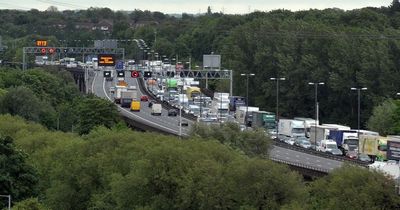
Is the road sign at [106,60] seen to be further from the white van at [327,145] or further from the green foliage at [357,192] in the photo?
the green foliage at [357,192]

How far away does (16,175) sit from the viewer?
5438cm

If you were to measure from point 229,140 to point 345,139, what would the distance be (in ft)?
41.8

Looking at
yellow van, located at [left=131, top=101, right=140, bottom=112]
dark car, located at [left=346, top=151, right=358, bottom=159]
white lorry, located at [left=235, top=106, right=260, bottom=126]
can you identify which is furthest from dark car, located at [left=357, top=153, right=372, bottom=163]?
yellow van, located at [left=131, top=101, right=140, bottom=112]

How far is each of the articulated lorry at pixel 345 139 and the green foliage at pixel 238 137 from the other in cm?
967

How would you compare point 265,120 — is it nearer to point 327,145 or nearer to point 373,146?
point 327,145

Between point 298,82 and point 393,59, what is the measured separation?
34.8 ft

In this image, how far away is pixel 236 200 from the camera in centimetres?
4553

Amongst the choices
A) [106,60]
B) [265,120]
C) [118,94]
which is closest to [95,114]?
[265,120]

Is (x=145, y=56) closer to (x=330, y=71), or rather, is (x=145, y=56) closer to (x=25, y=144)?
(x=330, y=71)

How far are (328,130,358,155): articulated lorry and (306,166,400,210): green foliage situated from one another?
30.9 metres

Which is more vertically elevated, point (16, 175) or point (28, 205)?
point (16, 175)

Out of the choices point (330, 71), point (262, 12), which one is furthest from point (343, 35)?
point (262, 12)

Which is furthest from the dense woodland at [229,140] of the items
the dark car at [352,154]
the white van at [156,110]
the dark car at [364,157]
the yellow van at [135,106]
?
the dark car at [352,154]

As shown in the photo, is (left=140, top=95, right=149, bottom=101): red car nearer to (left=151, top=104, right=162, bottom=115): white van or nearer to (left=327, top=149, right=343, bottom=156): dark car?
(left=151, top=104, right=162, bottom=115): white van
